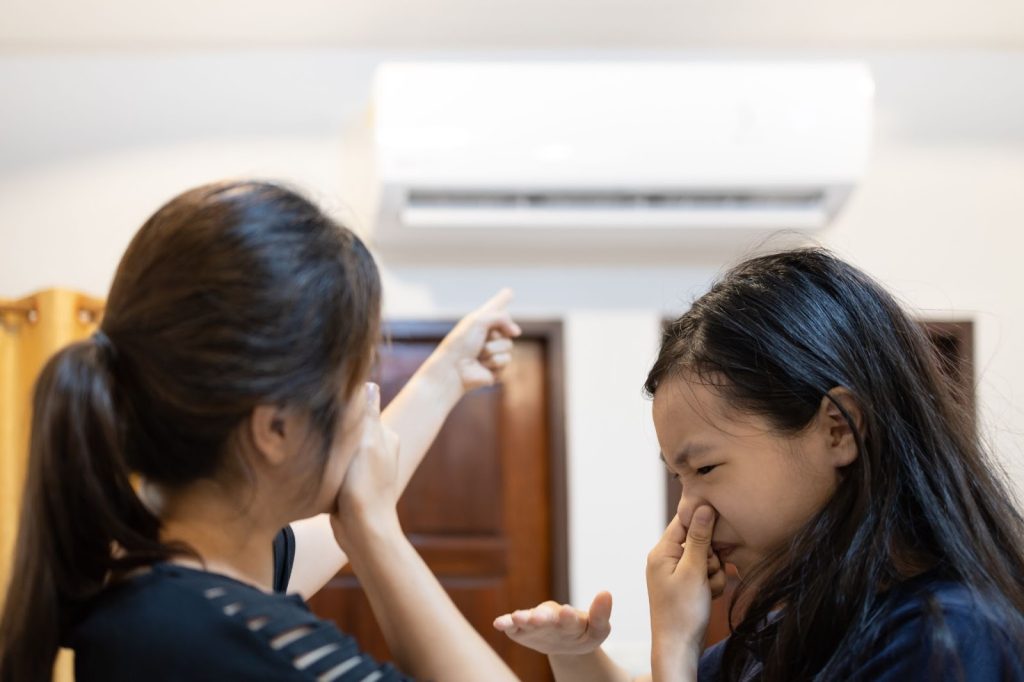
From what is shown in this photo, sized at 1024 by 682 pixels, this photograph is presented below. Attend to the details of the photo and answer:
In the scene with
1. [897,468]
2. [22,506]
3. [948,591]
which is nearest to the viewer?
[22,506]

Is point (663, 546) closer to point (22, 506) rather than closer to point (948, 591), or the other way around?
point (948, 591)

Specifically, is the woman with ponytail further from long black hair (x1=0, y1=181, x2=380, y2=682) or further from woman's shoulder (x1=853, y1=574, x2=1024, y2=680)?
woman's shoulder (x1=853, y1=574, x2=1024, y2=680)

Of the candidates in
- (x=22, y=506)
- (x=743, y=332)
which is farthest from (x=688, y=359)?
(x=22, y=506)

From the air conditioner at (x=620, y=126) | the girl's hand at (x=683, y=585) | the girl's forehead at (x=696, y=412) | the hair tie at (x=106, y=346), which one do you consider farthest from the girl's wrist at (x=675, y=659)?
the air conditioner at (x=620, y=126)

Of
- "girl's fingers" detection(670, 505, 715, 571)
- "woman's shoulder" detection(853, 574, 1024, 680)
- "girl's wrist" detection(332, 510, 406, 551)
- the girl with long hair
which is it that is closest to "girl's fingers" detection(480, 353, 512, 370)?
the girl with long hair

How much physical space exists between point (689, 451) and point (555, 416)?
2.22 meters

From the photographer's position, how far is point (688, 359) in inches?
49.4

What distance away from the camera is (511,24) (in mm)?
3219

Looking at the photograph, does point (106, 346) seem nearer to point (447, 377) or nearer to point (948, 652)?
point (447, 377)

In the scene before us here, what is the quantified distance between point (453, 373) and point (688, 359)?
0.33 m

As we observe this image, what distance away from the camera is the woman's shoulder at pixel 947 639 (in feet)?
3.18

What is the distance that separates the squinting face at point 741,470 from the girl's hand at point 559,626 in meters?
0.14

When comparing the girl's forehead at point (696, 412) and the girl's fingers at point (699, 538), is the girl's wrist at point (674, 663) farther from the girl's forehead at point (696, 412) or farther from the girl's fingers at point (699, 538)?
the girl's forehead at point (696, 412)

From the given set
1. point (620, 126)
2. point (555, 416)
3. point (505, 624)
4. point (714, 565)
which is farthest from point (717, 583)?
point (555, 416)
